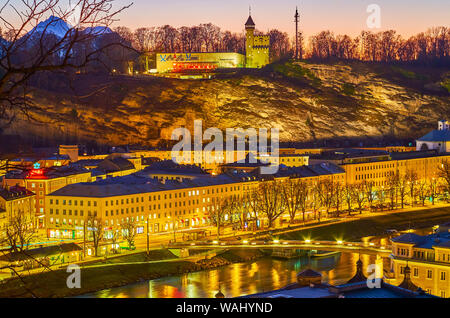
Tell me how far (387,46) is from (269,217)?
47023 mm

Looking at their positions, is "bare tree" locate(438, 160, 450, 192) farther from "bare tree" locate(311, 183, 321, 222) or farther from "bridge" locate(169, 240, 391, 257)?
"bridge" locate(169, 240, 391, 257)

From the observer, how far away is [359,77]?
7431 centimetres

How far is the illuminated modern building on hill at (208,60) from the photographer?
233ft

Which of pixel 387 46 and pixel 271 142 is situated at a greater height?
pixel 387 46

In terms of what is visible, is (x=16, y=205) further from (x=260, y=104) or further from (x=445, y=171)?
(x=260, y=104)

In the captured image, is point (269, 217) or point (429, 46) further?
point (429, 46)

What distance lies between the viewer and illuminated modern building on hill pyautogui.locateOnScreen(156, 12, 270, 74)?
7106cm

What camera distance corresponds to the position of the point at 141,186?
1495 inches

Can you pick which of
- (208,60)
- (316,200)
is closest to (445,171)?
(316,200)

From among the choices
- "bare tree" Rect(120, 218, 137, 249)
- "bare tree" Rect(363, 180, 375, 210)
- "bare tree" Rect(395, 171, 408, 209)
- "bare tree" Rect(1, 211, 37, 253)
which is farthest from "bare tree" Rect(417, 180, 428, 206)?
"bare tree" Rect(1, 211, 37, 253)

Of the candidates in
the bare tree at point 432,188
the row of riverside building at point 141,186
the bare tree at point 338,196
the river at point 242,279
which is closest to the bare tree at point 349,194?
the bare tree at point 338,196

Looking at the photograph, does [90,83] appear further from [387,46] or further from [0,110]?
[0,110]
